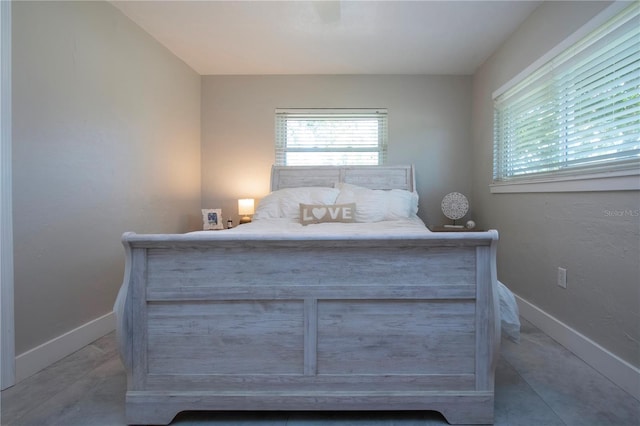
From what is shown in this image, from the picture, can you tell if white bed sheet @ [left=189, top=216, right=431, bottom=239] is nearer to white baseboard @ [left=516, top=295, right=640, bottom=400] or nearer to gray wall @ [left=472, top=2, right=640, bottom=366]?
gray wall @ [left=472, top=2, right=640, bottom=366]

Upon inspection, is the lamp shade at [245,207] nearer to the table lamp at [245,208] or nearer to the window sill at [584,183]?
the table lamp at [245,208]

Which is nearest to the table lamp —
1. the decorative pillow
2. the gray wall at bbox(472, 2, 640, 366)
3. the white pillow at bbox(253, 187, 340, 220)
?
the white pillow at bbox(253, 187, 340, 220)

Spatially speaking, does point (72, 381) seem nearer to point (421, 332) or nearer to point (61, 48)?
point (421, 332)

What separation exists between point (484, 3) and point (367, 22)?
836 mm

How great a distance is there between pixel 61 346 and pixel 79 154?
3.86 feet

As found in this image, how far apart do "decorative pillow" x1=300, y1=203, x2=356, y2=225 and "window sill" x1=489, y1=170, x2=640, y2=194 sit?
1.32m

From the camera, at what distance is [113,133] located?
7.52ft

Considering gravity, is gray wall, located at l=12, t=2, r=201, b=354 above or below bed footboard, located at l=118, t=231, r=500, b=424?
above

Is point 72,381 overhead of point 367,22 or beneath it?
beneath

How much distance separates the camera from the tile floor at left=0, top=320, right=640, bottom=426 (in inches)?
50.9

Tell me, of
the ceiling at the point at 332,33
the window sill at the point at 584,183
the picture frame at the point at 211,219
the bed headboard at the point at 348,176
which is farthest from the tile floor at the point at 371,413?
the ceiling at the point at 332,33

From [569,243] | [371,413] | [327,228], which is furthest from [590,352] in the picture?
[327,228]

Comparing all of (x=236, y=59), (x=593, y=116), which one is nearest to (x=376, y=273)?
(x=593, y=116)

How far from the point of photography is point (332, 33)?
2.64 metres
